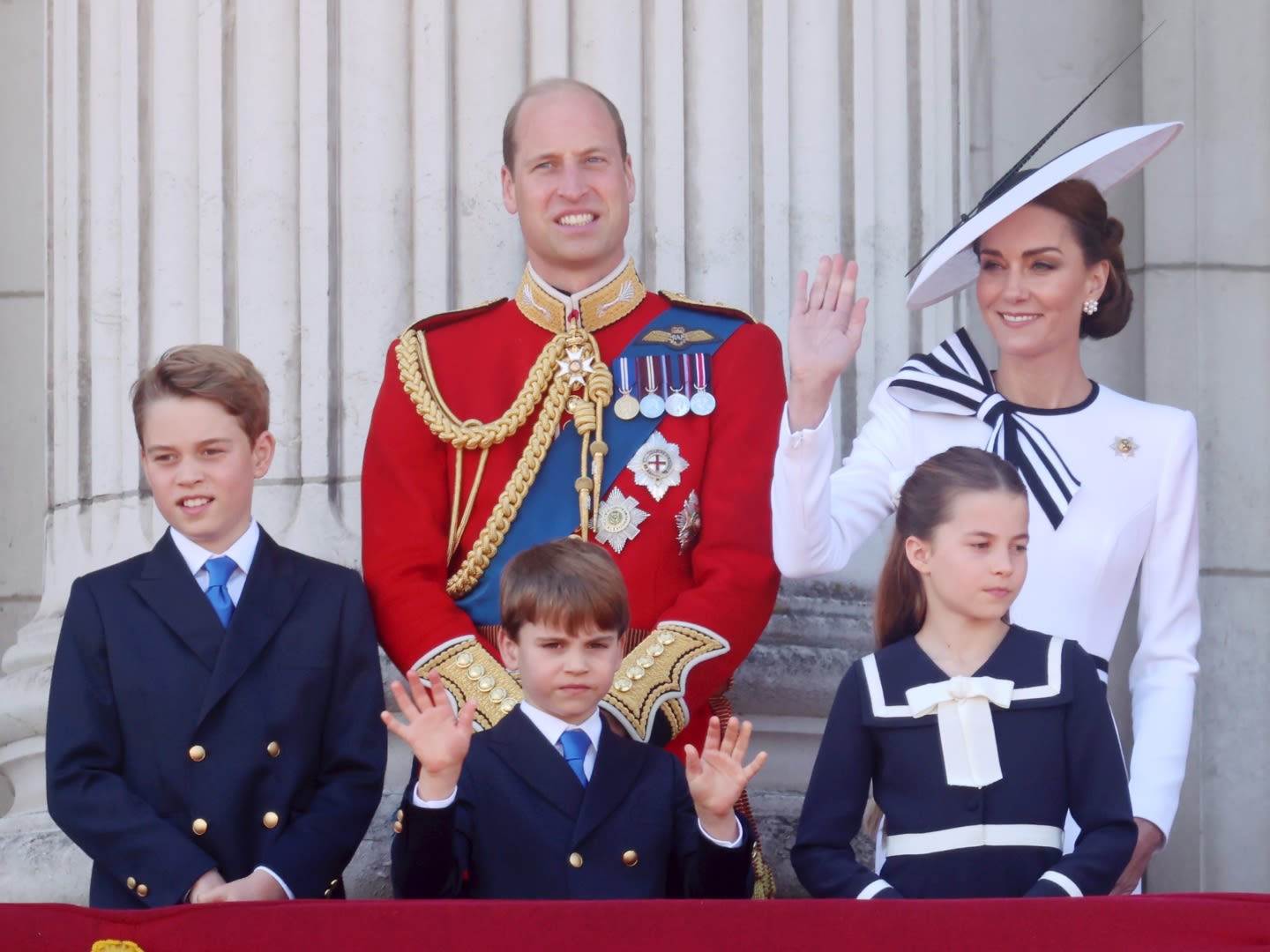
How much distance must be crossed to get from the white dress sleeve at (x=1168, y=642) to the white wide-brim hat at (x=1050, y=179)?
48 centimetres

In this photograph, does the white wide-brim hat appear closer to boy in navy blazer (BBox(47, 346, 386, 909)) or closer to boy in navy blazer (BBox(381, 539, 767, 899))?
boy in navy blazer (BBox(381, 539, 767, 899))

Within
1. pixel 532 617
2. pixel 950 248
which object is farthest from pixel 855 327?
pixel 532 617

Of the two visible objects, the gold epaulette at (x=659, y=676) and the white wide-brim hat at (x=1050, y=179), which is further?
the white wide-brim hat at (x=1050, y=179)

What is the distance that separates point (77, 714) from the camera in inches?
144

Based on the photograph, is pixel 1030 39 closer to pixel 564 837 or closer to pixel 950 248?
pixel 950 248

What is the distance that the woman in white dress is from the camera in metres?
3.76

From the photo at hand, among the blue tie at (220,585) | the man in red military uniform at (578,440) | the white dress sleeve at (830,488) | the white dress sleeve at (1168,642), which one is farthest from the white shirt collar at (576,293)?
the white dress sleeve at (1168,642)

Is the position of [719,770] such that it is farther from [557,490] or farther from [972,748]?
[557,490]

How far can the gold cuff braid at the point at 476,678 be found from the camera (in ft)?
12.5

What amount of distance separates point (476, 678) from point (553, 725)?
279 millimetres

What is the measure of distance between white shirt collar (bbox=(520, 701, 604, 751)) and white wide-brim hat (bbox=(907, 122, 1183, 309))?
43.2 inches

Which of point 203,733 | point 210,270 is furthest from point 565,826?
point 210,270

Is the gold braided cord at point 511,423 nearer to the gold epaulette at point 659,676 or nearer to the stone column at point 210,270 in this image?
the gold epaulette at point 659,676

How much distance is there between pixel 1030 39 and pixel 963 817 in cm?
328
